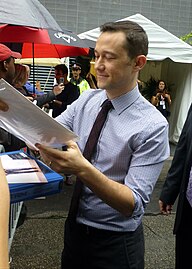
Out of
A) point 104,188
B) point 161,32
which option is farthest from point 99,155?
point 161,32

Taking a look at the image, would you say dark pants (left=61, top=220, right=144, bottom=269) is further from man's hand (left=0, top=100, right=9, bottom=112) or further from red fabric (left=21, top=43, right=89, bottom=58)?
red fabric (left=21, top=43, right=89, bottom=58)

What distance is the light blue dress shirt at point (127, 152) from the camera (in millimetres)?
1549

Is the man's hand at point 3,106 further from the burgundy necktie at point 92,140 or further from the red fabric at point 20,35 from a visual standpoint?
the red fabric at point 20,35

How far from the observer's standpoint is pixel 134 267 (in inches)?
68.1

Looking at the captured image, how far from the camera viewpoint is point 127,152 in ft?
5.24

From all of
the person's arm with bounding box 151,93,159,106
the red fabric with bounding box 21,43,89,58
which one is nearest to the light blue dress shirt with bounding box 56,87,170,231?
the red fabric with bounding box 21,43,89,58

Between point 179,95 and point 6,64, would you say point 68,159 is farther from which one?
point 179,95

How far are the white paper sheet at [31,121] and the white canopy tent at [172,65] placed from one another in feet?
16.7

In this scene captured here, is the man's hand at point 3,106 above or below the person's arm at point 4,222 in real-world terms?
above

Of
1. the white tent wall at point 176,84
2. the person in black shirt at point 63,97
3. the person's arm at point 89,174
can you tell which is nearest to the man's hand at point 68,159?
the person's arm at point 89,174

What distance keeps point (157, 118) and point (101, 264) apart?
0.75 meters

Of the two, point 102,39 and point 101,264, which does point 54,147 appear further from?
point 101,264

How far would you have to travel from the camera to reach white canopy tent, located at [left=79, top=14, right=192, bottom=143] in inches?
300

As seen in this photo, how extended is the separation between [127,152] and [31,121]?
51 centimetres
